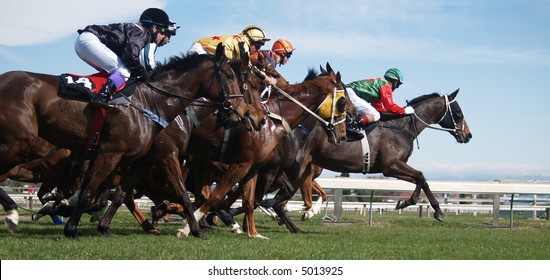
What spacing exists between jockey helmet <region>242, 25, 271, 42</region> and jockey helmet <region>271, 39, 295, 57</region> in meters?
0.89

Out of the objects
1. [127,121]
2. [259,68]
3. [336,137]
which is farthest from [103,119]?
[336,137]

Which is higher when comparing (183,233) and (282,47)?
(282,47)

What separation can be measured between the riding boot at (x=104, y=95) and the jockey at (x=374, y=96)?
510 cm

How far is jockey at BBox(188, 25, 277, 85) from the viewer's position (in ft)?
34.4

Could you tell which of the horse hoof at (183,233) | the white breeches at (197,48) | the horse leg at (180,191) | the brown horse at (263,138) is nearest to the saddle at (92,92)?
the horse leg at (180,191)

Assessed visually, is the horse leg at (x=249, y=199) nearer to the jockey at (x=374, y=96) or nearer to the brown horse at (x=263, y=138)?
the brown horse at (x=263, y=138)

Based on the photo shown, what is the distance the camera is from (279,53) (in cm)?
1223

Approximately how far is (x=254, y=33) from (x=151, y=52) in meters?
2.33

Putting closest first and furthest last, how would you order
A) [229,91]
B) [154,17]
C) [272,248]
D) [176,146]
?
[272,248] < [154,17] < [229,91] < [176,146]

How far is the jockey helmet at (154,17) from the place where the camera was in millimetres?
9188

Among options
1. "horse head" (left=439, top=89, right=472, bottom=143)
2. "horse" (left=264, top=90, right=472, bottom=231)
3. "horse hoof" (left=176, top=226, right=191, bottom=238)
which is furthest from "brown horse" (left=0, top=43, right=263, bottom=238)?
"horse head" (left=439, top=89, right=472, bottom=143)

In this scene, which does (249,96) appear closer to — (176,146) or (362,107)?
(176,146)

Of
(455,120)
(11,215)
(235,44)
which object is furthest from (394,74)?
(11,215)
